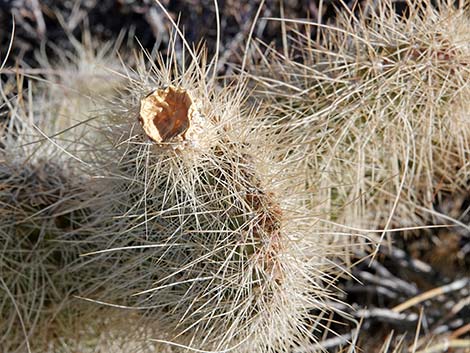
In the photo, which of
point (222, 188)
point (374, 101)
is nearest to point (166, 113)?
point (222, 188)

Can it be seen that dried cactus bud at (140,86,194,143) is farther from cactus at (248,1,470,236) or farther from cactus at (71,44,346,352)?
cactus at (248,1,470,236)

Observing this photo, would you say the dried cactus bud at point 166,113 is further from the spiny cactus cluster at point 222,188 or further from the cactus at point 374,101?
the cactus at point 374,101

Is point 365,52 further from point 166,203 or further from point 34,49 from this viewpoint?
point 34,49

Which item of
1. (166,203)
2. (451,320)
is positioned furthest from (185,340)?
(451,320)

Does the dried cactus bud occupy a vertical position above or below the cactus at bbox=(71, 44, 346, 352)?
above

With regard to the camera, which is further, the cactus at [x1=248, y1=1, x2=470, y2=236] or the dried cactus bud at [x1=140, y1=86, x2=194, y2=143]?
the cactus at [x1=248, y1=1, x2=470, y2=236]

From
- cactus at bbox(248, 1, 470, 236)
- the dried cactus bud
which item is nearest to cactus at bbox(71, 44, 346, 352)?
the dried cactus bud

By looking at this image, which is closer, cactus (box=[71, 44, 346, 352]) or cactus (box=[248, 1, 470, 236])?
cactus (box=[71, 44, 346, 352])

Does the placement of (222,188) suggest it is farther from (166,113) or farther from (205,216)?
(166,113)
